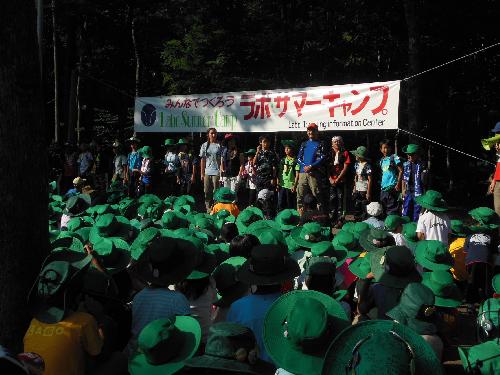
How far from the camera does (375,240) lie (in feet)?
18.6

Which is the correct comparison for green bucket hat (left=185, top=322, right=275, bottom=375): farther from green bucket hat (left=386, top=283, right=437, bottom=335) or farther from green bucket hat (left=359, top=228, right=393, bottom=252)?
green bucket hat (left=359, top=228, right=393, bottom=252)

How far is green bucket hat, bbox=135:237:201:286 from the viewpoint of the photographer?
4.37m

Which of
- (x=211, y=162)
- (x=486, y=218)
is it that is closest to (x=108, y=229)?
(x=486, y=218)

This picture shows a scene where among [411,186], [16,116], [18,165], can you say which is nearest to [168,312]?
[18,165]

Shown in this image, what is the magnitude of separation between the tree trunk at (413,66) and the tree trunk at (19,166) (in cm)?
974

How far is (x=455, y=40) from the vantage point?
1791 cm

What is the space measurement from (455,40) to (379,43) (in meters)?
3.01

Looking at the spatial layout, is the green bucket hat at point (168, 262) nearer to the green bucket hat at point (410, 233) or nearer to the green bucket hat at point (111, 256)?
the green bucket hat at point (111, 256)

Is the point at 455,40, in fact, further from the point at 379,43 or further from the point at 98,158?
the point at 98,158

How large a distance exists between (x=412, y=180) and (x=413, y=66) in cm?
426

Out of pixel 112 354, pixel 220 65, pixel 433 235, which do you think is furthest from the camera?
pixel 220 65

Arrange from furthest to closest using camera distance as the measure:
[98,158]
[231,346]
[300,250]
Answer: [98,158] < [300,250] < [231,346]

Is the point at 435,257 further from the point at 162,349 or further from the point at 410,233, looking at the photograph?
the point at 162,349

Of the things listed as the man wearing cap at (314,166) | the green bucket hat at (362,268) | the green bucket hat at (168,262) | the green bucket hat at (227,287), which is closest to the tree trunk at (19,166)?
the green bucket hat at (168,262)
